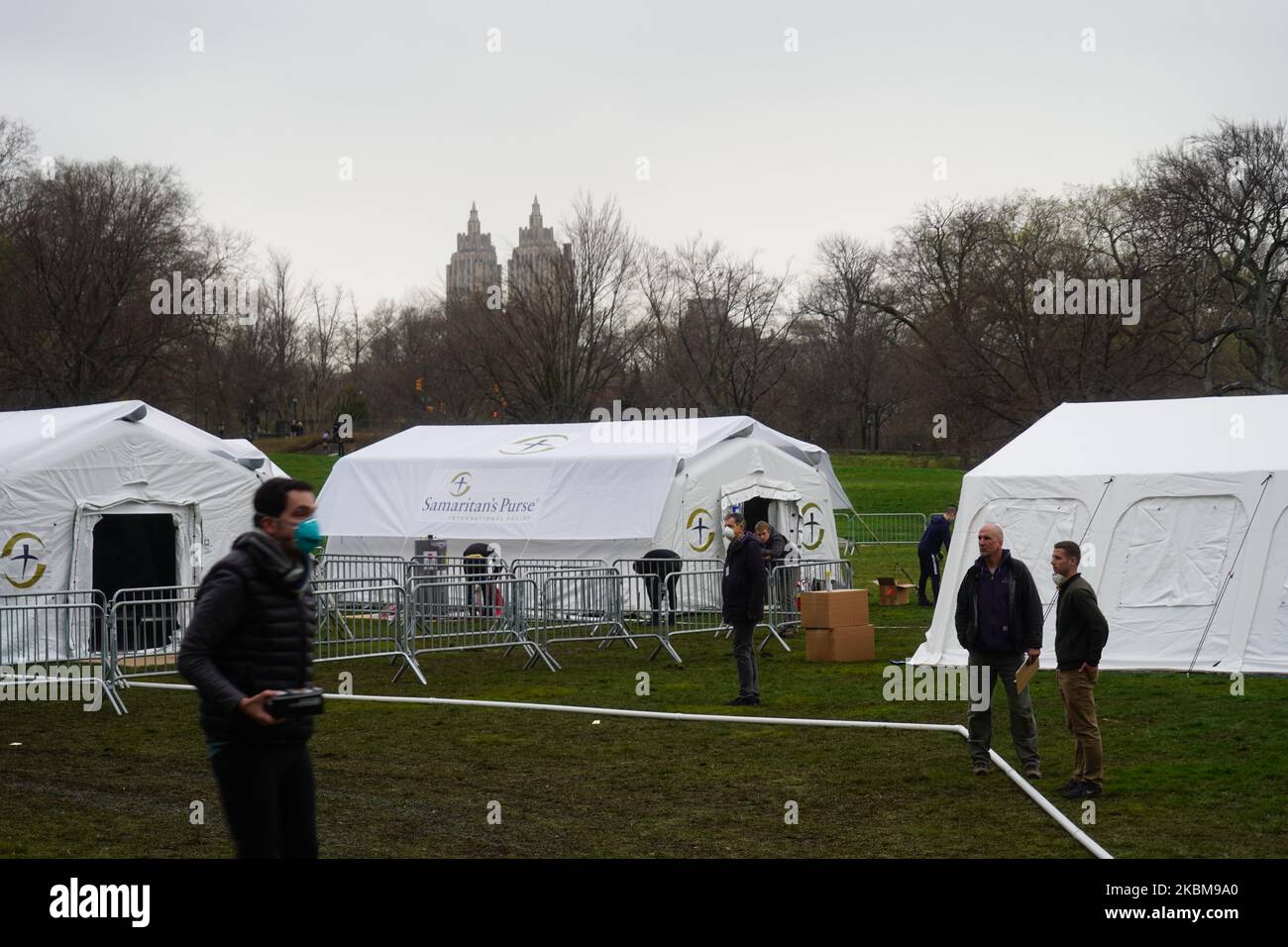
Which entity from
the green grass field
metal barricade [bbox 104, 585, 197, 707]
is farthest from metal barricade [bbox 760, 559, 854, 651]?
metal barricade [bbox 104, 585, 197, 707]

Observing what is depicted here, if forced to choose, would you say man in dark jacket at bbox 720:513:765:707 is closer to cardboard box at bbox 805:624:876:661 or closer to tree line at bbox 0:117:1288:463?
cardboard box at bbox 805:624:876:661

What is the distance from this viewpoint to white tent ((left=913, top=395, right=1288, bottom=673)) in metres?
16.0

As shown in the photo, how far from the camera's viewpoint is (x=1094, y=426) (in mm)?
18453

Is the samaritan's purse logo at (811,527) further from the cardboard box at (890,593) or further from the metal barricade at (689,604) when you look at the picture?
the metal barricade at (689,604)

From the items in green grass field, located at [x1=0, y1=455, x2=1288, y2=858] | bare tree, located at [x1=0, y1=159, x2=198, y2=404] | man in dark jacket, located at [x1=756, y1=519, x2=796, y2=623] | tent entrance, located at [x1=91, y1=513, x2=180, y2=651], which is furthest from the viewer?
bare tree, located at [x1=0, y1=159, x2=198, y2=404]

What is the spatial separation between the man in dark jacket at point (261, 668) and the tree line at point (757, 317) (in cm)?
4119

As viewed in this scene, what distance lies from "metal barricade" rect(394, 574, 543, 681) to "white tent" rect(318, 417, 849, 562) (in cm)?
528

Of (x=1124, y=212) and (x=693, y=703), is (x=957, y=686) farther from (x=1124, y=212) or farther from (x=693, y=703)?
(x=1124, y=212)

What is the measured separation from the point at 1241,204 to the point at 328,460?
42.9m

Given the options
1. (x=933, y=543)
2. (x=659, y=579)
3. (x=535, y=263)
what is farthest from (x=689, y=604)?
(x=535, y=263)

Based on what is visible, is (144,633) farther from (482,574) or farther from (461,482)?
(461,482)

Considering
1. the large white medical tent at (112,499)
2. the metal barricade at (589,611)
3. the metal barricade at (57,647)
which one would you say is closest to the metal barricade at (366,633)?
the metal barricade at (589,611)

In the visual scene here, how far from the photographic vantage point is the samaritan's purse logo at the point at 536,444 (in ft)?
90.8

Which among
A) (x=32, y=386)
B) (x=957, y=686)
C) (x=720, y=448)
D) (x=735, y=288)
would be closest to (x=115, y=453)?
(x=720, y=448)
